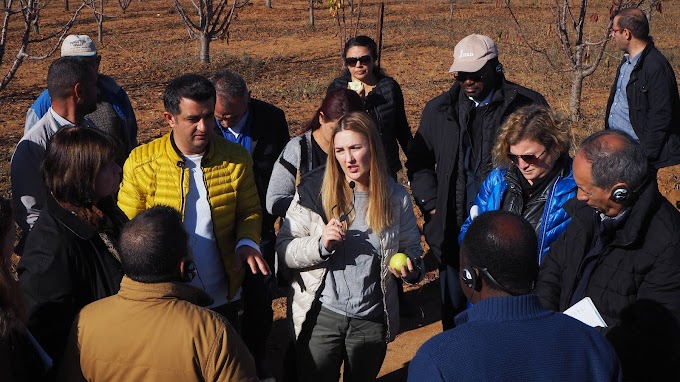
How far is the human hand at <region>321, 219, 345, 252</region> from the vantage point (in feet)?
11.6

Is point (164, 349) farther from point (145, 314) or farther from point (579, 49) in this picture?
point (579, 49)

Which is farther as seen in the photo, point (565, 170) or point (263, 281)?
point (263, 281)

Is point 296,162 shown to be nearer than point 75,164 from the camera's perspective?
No

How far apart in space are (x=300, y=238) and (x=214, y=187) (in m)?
0.50

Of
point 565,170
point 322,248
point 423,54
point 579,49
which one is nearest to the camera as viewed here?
point 322,248

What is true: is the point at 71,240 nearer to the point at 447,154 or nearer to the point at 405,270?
the point at 405,270

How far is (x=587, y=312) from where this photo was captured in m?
3.07

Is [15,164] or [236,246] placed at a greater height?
[15,164]

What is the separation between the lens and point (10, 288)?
255cm

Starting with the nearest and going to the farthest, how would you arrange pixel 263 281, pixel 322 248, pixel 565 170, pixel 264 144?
pixel 322 248, pixel 565 170, pixel 263 281, pixel 264 144

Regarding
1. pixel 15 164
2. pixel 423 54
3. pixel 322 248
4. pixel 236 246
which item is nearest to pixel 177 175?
pixel 236 246

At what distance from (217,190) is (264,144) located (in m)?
1.25

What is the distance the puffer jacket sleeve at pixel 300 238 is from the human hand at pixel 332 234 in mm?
103

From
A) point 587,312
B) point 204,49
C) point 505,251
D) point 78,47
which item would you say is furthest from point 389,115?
point 204,49
